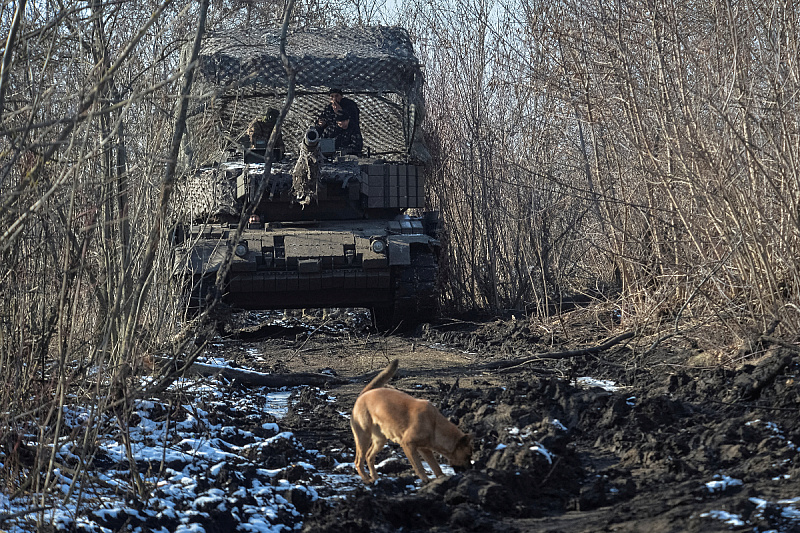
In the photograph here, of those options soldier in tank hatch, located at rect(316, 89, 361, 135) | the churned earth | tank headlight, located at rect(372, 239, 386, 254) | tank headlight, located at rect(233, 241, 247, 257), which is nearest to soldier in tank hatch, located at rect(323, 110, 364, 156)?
soldier in tank hatch, located at rect(316, 89, 361, 135)

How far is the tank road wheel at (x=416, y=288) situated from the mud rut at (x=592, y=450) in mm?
2532

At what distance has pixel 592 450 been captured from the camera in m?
5.32

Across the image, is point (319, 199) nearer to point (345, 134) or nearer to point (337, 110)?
point (345, 134)

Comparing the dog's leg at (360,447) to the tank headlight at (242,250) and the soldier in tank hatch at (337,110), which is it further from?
the soldier in tank hatch at (337,110)

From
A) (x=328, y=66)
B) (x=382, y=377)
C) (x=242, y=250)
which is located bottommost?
(x=382, y=377)

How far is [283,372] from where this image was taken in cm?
825

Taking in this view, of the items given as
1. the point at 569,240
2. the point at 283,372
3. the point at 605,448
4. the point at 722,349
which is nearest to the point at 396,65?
the point at 569,240

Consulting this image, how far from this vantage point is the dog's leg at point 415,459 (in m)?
4.70

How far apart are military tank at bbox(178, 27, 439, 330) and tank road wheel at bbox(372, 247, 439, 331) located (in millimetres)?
11

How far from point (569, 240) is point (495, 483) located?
9589mm

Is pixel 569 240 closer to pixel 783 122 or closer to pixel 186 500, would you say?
pixel 783 122

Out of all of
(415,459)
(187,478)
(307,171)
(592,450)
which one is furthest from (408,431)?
(307,171)

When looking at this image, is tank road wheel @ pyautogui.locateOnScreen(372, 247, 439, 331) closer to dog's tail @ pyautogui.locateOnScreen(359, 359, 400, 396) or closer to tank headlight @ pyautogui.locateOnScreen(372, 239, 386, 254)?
tank headlight @ pyautogui.locateOnScreen(372, 239, 386, 254)

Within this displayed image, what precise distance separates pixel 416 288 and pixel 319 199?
153 cm
